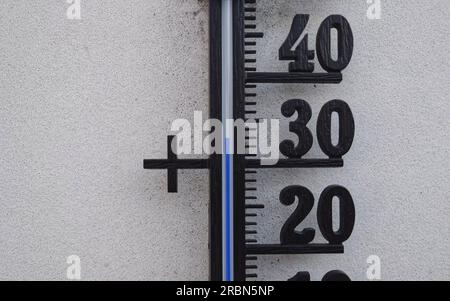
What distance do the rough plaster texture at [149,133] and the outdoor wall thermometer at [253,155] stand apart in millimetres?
51

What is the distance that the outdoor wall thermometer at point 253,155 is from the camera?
0.67m

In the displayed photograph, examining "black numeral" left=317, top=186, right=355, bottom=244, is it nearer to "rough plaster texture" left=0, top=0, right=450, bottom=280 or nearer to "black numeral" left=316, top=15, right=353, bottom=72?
"rough plaster texture" left=0, top=0, right=450, bottom=280

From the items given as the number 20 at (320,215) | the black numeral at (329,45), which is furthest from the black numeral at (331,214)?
the black numeral at (329,45)

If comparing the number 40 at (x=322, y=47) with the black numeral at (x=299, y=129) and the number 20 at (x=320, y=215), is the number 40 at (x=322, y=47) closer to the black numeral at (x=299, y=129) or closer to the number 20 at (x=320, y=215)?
the black numeral at (x=299, y=129)

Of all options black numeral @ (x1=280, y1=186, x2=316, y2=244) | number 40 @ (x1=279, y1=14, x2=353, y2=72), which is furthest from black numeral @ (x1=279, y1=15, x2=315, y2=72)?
black numeral @ (x1=280, y1=186, x2=316, y2=244)

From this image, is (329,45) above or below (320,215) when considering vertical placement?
above

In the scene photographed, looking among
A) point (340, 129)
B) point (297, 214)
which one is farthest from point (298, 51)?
point (297, 214)

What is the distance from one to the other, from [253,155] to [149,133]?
0.19 meters

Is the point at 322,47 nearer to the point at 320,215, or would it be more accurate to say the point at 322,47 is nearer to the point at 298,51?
the point at 298,51

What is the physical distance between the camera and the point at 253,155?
703 millimetres

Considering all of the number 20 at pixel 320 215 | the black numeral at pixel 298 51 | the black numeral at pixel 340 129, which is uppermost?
the black numeral at pixel 298 51

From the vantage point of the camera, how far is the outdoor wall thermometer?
2.18ft

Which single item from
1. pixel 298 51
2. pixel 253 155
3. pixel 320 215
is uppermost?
pixel 298 51

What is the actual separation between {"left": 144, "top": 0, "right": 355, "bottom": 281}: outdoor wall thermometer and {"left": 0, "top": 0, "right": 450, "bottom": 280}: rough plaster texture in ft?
0.17
